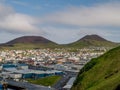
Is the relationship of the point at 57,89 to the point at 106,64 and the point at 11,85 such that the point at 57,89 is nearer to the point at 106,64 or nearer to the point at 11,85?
the point at 11,85

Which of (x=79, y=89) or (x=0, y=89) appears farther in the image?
(x=0, y=89)

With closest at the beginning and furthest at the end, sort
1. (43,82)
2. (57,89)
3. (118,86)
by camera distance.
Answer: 1. (118,86)
2. (57,89)
3. (43,82)

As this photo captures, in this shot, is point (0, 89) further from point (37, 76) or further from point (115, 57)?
point (115, 57)

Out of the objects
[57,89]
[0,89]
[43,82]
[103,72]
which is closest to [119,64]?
[103,72]

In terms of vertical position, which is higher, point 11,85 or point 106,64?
point 106,64

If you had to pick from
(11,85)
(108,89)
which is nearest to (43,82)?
(11,85)

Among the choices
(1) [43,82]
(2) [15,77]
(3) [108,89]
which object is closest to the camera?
(3) [108,89]

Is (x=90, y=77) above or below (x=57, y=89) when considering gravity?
above

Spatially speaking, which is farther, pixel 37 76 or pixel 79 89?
pixel 37 76

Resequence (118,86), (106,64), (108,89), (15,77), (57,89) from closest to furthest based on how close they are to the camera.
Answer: (118,86) < (108,89) < (106,64) < (57,89) < (15,77)
